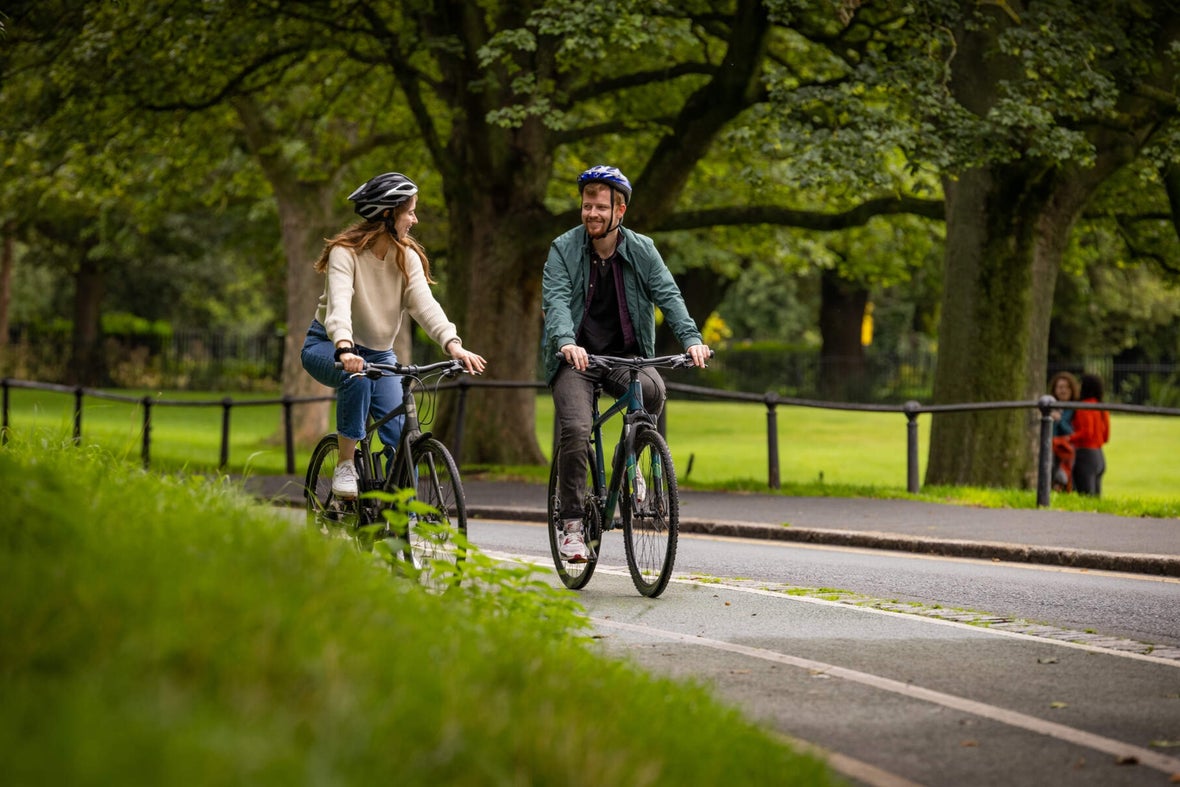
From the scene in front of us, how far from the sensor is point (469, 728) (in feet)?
11.5

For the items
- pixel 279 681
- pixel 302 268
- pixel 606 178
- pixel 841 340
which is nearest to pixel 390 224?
pixel 606 178

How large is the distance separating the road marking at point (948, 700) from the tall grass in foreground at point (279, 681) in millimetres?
1138

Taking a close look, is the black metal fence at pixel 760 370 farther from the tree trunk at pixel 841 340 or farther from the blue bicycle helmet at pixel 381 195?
the blue bicycle helmet at pixel 381 195

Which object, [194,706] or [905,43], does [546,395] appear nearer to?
[905,43]

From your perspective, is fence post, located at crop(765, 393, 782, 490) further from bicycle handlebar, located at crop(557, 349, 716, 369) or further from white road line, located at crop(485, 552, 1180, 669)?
bicycle handlebar, located at crop(557, 349, 716, 369)

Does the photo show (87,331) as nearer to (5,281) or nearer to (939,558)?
(5,281)

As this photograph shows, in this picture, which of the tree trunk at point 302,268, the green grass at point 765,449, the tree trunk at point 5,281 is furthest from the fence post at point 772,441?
the tree trunk at point 5,281

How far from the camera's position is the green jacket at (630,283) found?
26.2 feet

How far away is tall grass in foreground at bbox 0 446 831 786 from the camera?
2.75 meters

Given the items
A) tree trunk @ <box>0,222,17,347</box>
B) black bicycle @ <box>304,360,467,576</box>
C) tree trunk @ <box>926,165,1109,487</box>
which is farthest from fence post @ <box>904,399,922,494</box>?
tree trunk @ <box>0,222,17,347</box>

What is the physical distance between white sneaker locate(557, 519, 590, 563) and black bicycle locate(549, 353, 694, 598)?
41 mm

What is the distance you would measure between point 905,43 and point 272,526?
37.3 ft

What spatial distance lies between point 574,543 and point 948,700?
282 cm

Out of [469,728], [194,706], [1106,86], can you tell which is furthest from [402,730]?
[1106,86]
